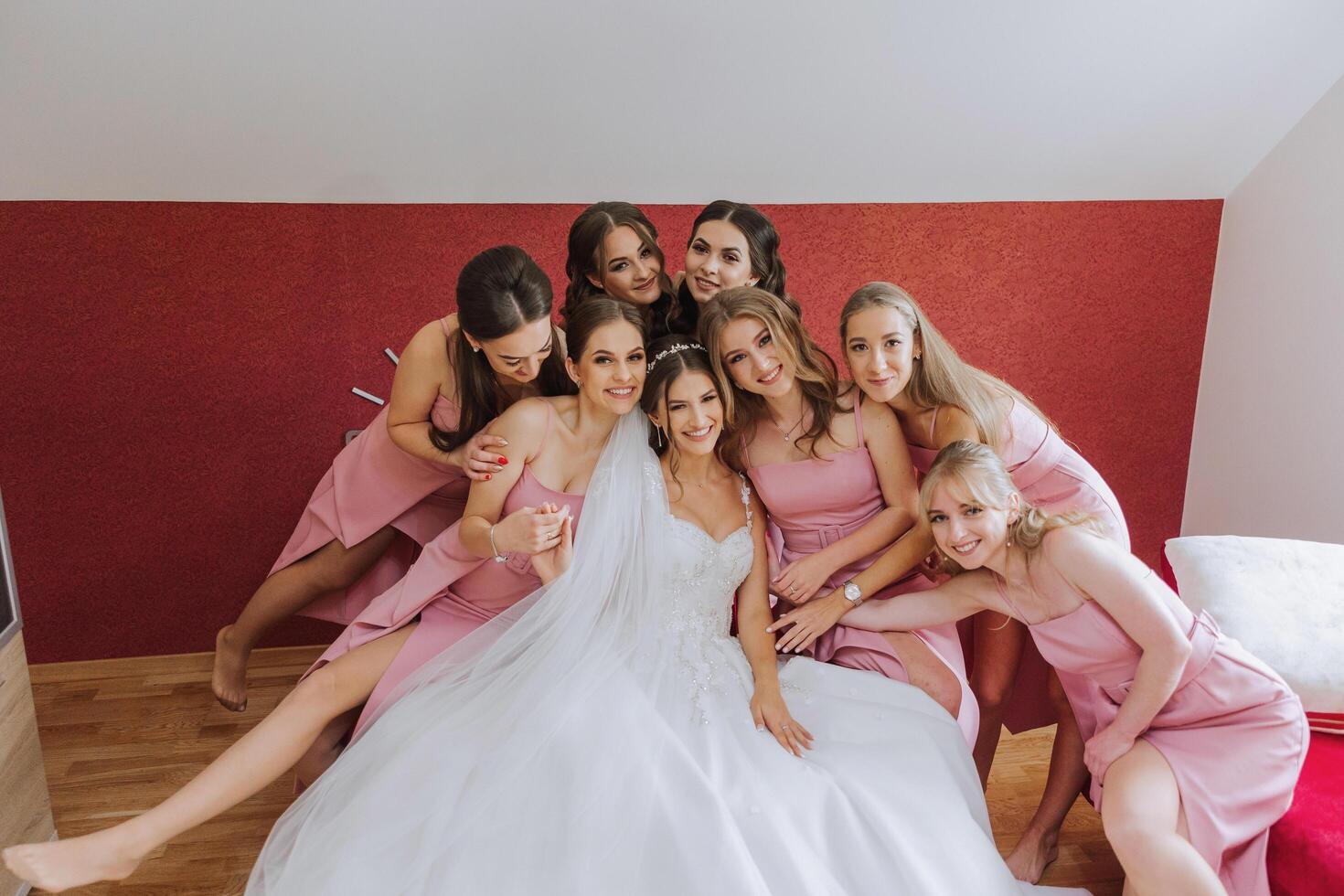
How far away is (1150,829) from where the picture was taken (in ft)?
5.30

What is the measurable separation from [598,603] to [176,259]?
1938 millimetres

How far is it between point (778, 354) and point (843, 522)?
430mm

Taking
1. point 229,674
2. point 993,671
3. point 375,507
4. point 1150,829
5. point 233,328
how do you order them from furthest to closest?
point 233,328 < point 229,674 < point 375,507 < point 993,671 < point 1150,829

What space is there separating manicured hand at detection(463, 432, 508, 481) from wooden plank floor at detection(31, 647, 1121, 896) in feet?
3.56

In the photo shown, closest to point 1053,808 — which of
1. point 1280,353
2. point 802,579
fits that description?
point 802,579

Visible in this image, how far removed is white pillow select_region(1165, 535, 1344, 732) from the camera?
1.99 m

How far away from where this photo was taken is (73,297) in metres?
2.90

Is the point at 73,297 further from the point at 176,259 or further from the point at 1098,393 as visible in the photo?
the point at 1098,393

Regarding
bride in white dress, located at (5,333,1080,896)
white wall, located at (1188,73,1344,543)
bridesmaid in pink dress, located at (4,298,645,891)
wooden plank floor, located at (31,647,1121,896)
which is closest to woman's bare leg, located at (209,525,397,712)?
wooden plank floor, located at (31,647,1121,896)

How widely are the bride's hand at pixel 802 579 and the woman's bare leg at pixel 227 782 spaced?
86 centimetres

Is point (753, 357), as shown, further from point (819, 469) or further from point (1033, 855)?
point (1033, 855)

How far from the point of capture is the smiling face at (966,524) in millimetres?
1803

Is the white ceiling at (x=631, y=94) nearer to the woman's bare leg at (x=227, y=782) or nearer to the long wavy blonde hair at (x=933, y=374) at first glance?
the long wavy blonde hair at (x=933, y=374)

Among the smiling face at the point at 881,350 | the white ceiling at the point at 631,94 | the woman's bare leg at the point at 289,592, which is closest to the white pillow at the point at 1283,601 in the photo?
the smiling face at the point at 881,350
